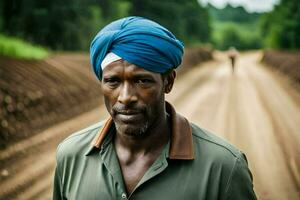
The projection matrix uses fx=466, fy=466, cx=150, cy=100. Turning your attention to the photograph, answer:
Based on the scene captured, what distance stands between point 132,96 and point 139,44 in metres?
0.24

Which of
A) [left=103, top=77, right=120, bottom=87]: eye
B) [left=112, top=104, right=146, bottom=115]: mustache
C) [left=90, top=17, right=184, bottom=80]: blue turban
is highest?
[left=90, top=17, right=184, bottom=80]: blue turban

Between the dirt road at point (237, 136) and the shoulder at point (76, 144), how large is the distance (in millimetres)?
4126

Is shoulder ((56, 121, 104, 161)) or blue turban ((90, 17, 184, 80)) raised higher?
blue turban ((90, 17, 184, 80))

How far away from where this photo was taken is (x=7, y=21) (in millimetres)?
21594

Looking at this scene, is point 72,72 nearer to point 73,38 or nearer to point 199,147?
point 73,38

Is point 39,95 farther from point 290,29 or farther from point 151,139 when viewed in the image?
point 290,29

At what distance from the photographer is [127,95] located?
7.02 ft

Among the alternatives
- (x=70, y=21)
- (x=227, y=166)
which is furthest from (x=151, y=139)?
(x=70, y=21)

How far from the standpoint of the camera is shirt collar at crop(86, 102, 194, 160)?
81.9 inches

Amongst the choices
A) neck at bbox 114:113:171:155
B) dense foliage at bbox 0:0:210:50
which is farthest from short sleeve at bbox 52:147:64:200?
dense foliage at bbox 0:0:210:50

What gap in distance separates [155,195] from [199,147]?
30 centimetres

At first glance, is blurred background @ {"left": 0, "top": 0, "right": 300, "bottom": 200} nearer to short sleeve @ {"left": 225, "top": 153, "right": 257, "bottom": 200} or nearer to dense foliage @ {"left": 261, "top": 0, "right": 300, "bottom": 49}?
short sleeve @ {"left": 225, "top": 153, "right": 257, "bottom": 200}

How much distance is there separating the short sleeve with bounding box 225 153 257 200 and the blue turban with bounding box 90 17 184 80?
0.55m

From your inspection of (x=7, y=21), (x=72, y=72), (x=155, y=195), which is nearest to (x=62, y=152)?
(x=155, y=195)
